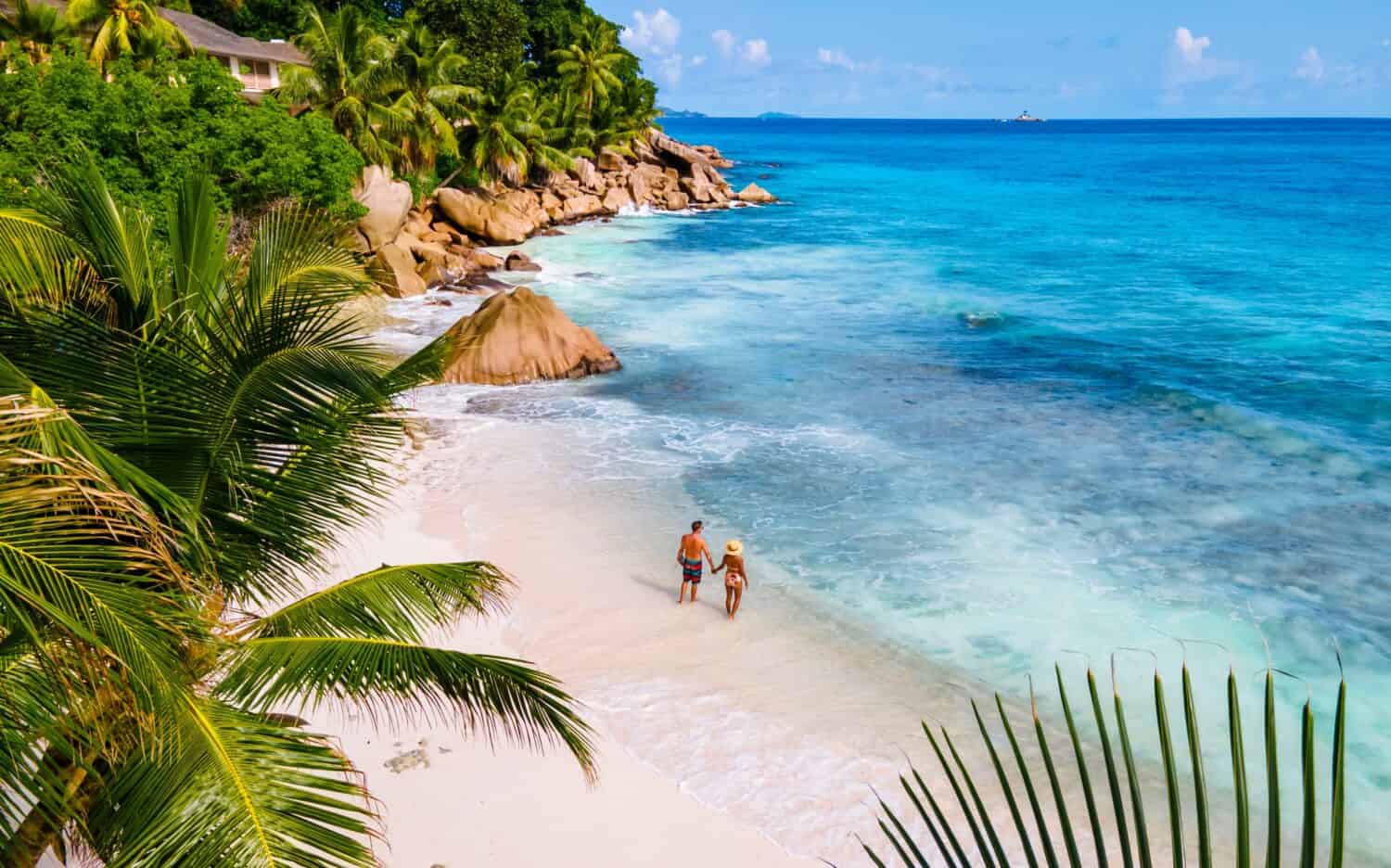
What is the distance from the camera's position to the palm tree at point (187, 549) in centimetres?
366

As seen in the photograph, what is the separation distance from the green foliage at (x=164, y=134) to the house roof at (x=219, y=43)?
14.3 m

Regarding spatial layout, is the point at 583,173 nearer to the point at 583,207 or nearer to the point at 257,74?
the point at 583,207

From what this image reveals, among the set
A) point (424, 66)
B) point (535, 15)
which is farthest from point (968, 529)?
point (535, 15)

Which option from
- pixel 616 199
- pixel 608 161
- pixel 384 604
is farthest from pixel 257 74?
pixel 384 604

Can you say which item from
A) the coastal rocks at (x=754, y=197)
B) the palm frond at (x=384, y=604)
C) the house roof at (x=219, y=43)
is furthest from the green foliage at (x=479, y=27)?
the palm frond at (x=384, y=604)

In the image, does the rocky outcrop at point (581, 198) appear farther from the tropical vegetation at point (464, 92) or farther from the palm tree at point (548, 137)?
the palm tree at point (548, 137)

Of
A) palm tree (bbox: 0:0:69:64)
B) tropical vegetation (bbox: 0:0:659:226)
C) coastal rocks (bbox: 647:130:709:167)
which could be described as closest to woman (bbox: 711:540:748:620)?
tropical vegetation (bbox: 0:0:659:226)

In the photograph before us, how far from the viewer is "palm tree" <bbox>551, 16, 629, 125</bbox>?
59875 mm

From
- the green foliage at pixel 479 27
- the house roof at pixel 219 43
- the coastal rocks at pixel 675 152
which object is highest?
the green foliage at pixel 479 27

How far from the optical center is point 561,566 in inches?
523

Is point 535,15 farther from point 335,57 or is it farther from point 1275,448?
point 1275,448

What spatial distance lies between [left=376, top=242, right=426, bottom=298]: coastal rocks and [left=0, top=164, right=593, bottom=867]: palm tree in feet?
75.0

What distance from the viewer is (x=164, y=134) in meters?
22.1

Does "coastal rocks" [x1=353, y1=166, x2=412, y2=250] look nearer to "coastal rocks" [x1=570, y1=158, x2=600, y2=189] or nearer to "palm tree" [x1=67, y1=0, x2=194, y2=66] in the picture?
"palm tree" [x1=67, y1=0, x2=194, y2=66]
